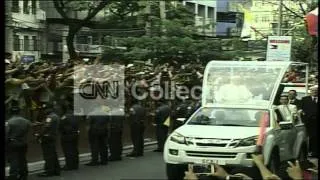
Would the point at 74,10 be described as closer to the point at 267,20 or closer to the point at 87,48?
the point at 87,48

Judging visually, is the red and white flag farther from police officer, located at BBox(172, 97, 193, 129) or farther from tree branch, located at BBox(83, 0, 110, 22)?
tree branch, located at BBox(83, 0, 110, 22)

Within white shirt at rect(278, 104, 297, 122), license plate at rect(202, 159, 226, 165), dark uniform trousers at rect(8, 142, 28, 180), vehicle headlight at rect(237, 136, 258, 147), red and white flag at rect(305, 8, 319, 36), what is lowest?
dark uniform trousers at rect(8, 142, 28, 180)

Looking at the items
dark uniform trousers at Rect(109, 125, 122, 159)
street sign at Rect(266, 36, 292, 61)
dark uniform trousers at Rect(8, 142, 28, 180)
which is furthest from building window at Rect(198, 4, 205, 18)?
dark uniform trousers at Rect(8, 142, 28, 180)

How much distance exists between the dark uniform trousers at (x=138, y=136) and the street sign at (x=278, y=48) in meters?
0.58

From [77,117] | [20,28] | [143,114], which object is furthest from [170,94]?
[20,28]

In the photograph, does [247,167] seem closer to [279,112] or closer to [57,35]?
[279,112]

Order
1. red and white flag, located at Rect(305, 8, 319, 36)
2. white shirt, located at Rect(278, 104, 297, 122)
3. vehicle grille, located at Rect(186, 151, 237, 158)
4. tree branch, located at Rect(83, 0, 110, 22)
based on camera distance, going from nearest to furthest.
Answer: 1. vehicle grille, located at Rect(186, 151, 237, 158)
2. tree branch, located at Rect(83, 0, 110, 22)
3. red and white flag, located at Rect(305, 8, 319, 36)
4. white shirt, located at Rect(278, 104, 297, 122)

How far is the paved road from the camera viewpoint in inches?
111

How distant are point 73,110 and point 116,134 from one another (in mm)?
293

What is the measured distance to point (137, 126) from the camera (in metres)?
3.00

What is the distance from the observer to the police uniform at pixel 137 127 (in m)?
2.93

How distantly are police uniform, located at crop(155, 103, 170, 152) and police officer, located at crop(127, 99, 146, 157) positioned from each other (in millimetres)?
60

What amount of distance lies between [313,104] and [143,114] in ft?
2.41

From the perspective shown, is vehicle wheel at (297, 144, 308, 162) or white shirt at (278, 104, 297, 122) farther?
vehicle wheel at (297, 144, 308, 162)
